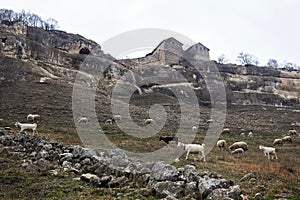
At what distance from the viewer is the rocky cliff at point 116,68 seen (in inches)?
2616

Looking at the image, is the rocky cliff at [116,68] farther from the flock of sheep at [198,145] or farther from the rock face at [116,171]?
the rock face at [116,171]

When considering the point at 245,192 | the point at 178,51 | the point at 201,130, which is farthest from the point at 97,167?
the point at 178,51

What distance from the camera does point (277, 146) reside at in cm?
3516

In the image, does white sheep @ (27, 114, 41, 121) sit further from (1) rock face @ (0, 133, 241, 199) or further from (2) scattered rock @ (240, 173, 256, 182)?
(2) scattered rock @ (240, 173, 256, 182)

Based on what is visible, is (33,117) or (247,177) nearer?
(247,177)

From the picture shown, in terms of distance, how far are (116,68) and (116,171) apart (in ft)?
223

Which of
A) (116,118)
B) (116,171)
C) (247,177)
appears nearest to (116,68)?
(116,118)

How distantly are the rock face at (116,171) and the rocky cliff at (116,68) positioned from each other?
113 ft

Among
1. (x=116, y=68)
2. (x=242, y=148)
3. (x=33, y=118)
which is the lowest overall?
(x=242, y=148)

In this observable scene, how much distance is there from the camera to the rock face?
13.3 metres

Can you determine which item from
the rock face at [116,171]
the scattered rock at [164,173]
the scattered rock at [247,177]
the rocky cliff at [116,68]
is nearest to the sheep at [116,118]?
the rocky cliff at [116,68]

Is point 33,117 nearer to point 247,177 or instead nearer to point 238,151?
point 238,151

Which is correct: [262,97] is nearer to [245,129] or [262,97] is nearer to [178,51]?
[178,51]

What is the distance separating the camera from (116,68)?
83.3 metres
